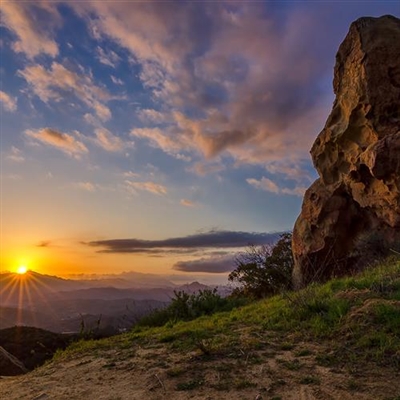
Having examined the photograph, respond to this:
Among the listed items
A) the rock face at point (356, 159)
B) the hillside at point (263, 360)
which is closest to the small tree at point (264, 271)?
the rock face at point (356, 159)

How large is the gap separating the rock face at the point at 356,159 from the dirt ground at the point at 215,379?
1168 centimetres

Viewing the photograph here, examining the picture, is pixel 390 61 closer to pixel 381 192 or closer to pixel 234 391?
pixel 381 192

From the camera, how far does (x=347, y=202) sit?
20.6 meters

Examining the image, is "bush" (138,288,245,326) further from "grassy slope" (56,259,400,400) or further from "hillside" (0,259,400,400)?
"hillside" (0,259,400,400)

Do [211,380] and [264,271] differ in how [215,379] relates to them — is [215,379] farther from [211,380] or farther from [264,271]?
[264,271]

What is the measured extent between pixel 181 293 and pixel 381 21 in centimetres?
1514

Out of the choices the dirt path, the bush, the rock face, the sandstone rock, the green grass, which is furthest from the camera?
the rock face

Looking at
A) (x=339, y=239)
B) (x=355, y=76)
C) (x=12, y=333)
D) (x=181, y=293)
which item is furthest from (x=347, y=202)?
(x=12, y=333)

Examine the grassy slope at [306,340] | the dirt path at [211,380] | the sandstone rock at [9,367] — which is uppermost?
the grassy slope at [306,340]

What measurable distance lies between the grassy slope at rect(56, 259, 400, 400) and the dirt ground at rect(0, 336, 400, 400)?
0.03m

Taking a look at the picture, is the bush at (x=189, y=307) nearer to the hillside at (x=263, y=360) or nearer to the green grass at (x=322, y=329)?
the green grass at (x=322, y=329)

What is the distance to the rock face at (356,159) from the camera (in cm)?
1745

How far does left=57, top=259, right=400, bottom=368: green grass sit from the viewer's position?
626 cm

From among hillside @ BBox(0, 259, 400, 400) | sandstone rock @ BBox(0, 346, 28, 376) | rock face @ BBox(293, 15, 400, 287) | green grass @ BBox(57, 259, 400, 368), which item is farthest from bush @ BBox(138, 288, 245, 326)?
rock face @ BBox(293, 15, 400, 287)
